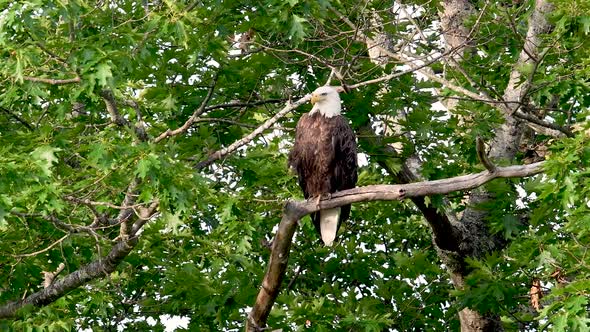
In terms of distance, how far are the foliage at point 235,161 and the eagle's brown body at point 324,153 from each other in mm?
314

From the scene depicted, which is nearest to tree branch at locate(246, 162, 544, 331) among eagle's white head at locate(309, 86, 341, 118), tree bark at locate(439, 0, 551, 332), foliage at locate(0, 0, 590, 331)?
foliage at locate(0, 0, 590, 331)

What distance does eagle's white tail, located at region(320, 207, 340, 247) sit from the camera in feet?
Result: 30.2

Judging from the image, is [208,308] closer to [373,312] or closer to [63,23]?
[373,312]

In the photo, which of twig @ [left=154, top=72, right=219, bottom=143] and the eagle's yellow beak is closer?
twig @ [left=154, top=72, right=219, bottom=143]

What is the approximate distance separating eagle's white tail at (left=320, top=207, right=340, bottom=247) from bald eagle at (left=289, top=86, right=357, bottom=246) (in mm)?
23

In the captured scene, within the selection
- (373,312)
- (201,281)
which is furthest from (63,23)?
(373,312)

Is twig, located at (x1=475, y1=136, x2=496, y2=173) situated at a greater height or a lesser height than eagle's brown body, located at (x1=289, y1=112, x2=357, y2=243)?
lesser

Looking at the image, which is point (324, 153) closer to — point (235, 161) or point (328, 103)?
point (328, 103)

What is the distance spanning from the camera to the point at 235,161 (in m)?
9.70

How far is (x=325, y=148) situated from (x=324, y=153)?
43 millimetres

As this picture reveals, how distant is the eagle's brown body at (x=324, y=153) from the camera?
29.3 ft

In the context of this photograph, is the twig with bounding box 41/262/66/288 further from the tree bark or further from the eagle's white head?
the tree bark

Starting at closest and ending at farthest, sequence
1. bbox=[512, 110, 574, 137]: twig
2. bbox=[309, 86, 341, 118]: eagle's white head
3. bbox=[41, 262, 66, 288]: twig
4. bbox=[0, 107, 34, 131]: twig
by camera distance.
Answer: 1. bbox=[309, 86, 341, 118]: eagle's white head
2. bbox=[0, 107, 34, 131]: twig
3. bbox=[512, 110, 574, 137]: twig
4. bbox=[41, 262, 66, 288]: twig

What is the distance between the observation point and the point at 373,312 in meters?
10.4
